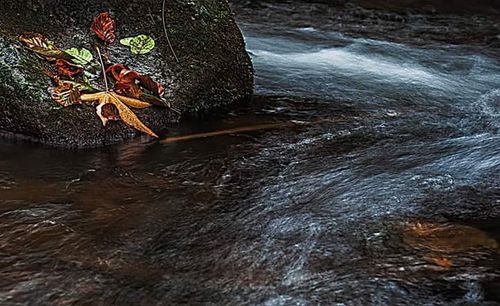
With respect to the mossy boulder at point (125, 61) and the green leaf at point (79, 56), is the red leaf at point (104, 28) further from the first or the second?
the green leaf at point (79, 56)

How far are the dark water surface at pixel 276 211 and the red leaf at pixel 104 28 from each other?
0.70m

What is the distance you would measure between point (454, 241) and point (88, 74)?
222cm

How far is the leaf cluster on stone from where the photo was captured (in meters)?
4.12

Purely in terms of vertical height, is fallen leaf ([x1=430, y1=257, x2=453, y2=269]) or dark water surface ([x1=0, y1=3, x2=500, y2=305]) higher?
dark water surface ([x1=0, y1=3, x2=500, y2=305])

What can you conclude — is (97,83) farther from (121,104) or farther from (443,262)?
(443,262)

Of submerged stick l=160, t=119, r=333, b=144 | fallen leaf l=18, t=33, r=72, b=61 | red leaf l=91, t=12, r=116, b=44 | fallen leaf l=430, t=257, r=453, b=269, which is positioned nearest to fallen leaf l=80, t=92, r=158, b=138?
submerged stick l=160, t=119, r=333, b=144

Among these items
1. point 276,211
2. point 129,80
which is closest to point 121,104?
point 129,80

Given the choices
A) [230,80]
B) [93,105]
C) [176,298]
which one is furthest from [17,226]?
[230,80]

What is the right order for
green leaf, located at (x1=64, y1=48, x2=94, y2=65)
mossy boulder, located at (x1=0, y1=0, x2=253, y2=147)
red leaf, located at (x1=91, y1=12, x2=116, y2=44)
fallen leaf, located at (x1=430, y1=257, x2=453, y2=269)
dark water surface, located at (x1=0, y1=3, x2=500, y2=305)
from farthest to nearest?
red leaf, located at (x1=91, y1=12, x2=116, y2=44), green leaf, located at (x1=64, y1=48, x2=94, y2=65), mossy boulder, located at (x1=0, y1=0, x2=253, y2=147), fallen leaf, located at (x1=430, y1=257, x2=453, y2=269), dark water surface, located at (x1=0, y1=3, x2=500, y2=305)

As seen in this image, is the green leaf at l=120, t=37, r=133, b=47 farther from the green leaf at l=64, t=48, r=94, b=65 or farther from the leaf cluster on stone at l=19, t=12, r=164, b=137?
the green leaf at l=64, t=48, r=94, b=65

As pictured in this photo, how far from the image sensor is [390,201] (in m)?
3.38

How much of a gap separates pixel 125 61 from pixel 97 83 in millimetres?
248

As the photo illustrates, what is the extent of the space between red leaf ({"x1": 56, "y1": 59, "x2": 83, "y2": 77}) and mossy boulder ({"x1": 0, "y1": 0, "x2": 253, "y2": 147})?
0.09m

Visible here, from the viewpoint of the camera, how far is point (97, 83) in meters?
4.21
